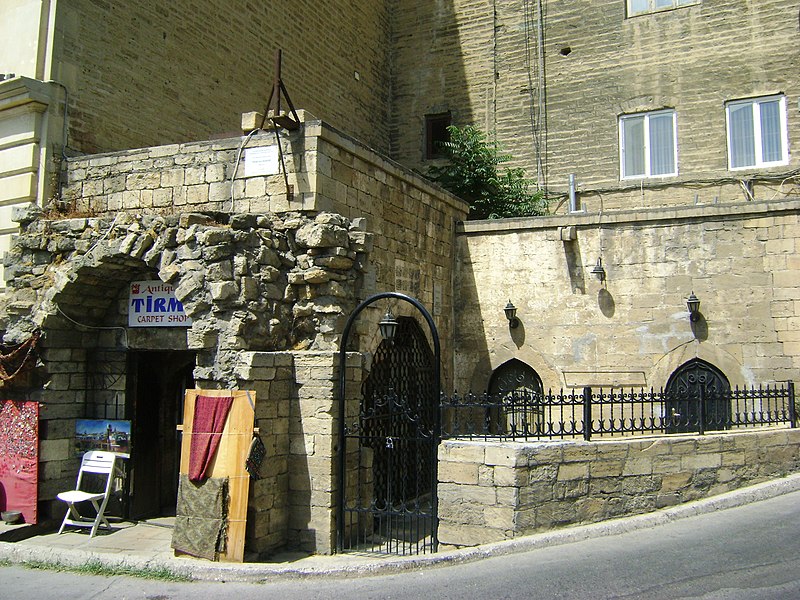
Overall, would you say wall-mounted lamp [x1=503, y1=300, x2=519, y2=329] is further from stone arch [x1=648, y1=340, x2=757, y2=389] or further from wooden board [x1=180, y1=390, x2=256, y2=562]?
wooden board [x1=180, y1=390, x2=256, y2=562]

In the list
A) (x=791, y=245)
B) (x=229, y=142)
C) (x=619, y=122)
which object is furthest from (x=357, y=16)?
(x=791, y=245)

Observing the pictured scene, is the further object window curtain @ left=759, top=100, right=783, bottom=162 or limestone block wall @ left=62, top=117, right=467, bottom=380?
window curtain @ left=759, top=100, right=783, bottom=162

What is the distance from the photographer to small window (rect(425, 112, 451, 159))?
62.3ft

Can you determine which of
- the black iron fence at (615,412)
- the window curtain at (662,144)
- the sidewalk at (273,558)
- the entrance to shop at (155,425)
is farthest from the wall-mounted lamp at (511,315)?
the window curtain at (662,144)

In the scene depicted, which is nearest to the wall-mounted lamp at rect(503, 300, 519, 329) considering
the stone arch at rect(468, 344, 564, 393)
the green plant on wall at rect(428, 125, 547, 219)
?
the stone arch at rect(468, 344, 564, 393)

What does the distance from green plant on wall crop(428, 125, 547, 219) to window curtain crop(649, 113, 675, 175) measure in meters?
2.60

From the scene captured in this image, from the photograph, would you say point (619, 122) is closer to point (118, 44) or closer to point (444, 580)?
point (118, 44)

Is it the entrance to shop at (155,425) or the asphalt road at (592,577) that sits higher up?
the entrance to shop at (155,425)

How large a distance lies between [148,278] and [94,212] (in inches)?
49.3

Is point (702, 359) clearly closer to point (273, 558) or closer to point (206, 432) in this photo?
point (273, 558)

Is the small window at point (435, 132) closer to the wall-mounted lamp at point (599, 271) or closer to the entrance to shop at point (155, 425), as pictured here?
the wall-mounted lamp at point (599, 271)

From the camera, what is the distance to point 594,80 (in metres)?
17.1

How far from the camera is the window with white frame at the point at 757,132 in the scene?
1538cm

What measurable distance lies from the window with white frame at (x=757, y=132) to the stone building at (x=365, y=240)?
45mm
